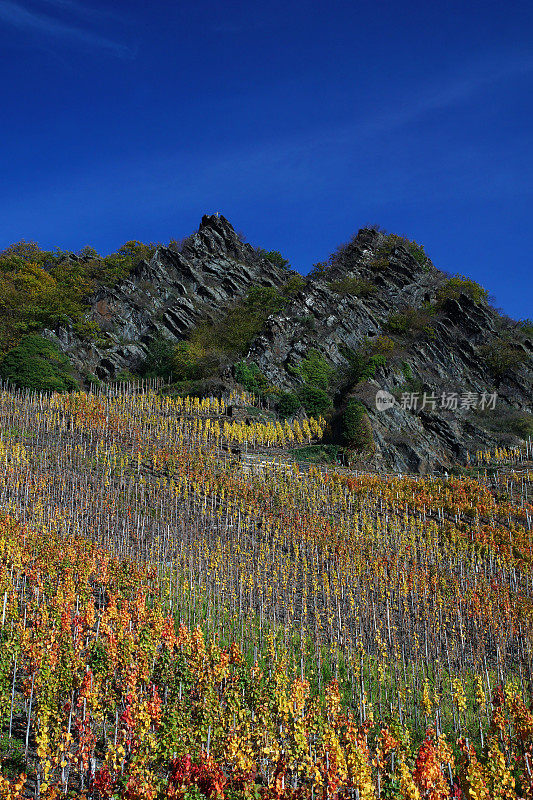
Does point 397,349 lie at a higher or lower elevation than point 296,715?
higher

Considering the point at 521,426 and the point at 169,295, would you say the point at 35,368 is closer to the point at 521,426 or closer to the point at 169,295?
the point at 169,295

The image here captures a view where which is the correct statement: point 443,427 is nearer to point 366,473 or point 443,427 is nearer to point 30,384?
point 366,473

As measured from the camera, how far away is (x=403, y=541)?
20.3m

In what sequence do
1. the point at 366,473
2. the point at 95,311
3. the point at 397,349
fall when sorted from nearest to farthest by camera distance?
the point at 366,473, the point at 397,349, the point at 95,311

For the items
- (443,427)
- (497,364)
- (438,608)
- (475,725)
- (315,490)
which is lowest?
(475,725)

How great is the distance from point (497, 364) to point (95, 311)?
36593 millimetres

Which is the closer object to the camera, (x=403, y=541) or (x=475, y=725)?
(x=475, y=725)

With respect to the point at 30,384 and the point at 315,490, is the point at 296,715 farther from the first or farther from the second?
the point at 30,384

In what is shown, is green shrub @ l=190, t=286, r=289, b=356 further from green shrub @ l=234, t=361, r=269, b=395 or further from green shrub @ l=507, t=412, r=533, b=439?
green shrub @ l=507, t=412, r=533, b=439

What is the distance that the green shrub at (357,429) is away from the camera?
32.2 metres

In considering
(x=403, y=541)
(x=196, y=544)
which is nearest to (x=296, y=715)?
(x=196, y=544)

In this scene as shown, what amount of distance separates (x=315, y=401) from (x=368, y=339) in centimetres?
1160

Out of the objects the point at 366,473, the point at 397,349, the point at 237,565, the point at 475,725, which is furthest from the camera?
the point at 397,349

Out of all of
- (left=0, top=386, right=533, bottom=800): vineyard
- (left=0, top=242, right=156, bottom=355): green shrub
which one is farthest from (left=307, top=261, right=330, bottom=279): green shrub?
(left=0, top=386, right=533, bottom=800): vineyard
